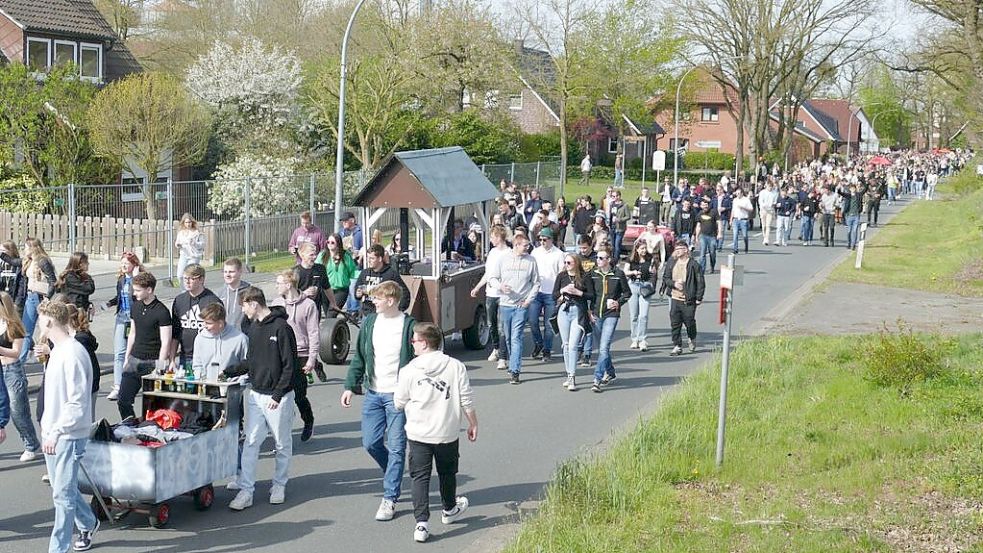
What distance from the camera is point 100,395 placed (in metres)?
13.6

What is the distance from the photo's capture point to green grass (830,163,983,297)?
82.1 ft

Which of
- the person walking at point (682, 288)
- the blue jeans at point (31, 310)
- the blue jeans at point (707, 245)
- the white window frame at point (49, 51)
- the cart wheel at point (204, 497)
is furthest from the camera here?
the white window frame at point (49, 51)

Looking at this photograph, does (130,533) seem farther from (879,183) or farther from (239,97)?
(879,183)

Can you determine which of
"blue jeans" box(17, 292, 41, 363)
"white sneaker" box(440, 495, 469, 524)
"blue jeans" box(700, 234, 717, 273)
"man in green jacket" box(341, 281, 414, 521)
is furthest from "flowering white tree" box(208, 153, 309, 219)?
"white sneaker" box(440, 495, 469, 524)

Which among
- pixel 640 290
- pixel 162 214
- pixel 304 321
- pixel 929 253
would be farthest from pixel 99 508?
pixel 929 253

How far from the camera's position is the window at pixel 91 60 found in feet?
121

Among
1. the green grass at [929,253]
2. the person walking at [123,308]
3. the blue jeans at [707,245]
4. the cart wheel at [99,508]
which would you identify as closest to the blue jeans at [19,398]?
the cart wheel at [99,508]

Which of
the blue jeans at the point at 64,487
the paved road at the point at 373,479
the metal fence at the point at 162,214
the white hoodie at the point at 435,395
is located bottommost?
the paved road at the point at 373,479

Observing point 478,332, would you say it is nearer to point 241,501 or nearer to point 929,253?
point 241,501

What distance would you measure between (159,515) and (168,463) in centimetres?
50

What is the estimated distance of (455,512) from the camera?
8875mm

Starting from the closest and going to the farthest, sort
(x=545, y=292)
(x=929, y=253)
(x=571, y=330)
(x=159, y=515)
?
(x=159, y=515), (x=571, y=330), (x=545, y=292), (x=929, y=253)

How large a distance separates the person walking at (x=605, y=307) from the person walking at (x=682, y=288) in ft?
6.49

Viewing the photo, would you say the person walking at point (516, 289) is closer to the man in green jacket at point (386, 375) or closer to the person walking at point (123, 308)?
the person walking at point (123, 308)
